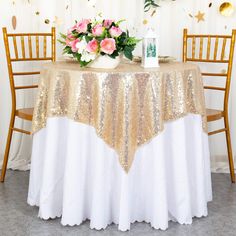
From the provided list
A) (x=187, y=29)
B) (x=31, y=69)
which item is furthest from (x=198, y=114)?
(x=31, y=69)

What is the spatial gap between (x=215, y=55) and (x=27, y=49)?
1.43 metres

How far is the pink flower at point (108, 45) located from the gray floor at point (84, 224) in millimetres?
933

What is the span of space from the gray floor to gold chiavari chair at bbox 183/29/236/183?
1.66 feet

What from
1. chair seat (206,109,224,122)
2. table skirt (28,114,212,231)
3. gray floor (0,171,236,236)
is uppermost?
chair seat (206,109,224,122)

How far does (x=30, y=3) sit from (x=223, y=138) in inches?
72.4

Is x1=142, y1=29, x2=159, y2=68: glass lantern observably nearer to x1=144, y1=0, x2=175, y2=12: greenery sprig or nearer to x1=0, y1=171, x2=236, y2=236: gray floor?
x1=0, y1=171, x2=236, y2=236: gray floor

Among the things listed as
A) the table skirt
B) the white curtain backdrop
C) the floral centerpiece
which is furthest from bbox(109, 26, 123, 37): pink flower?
the white curtain backdrop

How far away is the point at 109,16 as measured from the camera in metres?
3.67

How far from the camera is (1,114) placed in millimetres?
3738

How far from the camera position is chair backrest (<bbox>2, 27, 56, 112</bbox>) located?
3277 millimetres

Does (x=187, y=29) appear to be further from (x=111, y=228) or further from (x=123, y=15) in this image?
(x=111, y=228)
